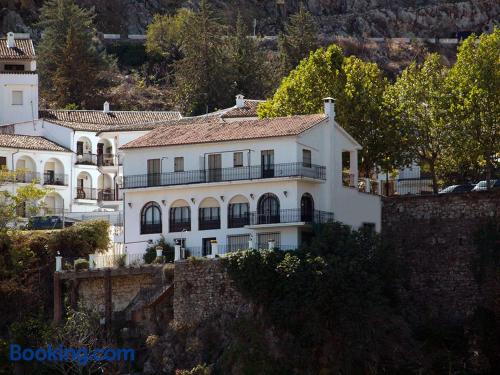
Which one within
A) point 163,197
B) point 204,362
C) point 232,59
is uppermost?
point 232,59

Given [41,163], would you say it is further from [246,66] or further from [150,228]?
[246,66]

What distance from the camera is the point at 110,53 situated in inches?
5817

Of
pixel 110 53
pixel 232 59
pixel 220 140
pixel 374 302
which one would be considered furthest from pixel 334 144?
pixel 110 53

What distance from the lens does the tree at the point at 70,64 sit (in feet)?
423

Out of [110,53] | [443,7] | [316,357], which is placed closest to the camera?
[316,357]

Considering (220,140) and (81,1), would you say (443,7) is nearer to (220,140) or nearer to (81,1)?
(81,1)

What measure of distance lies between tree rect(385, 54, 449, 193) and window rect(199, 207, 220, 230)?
11563 mm

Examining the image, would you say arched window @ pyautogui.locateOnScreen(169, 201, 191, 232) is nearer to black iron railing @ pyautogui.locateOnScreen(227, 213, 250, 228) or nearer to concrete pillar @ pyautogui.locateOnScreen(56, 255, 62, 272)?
black iron railing @ pyautogui.locateOnScreen(227, 213, 250, 228)

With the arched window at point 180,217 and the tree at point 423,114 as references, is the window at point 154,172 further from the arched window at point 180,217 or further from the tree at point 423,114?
the tree at point 423,114

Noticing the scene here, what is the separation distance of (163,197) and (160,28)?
58559 millimetres

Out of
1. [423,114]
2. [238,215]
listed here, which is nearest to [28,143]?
[238,215]

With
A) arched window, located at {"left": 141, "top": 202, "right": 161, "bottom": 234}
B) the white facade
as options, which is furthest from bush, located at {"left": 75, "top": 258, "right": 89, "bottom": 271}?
the white facade

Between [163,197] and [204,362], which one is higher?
[163,197]

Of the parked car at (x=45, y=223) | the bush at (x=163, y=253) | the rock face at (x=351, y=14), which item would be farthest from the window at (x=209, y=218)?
the rock face at (x=351, y=14)
